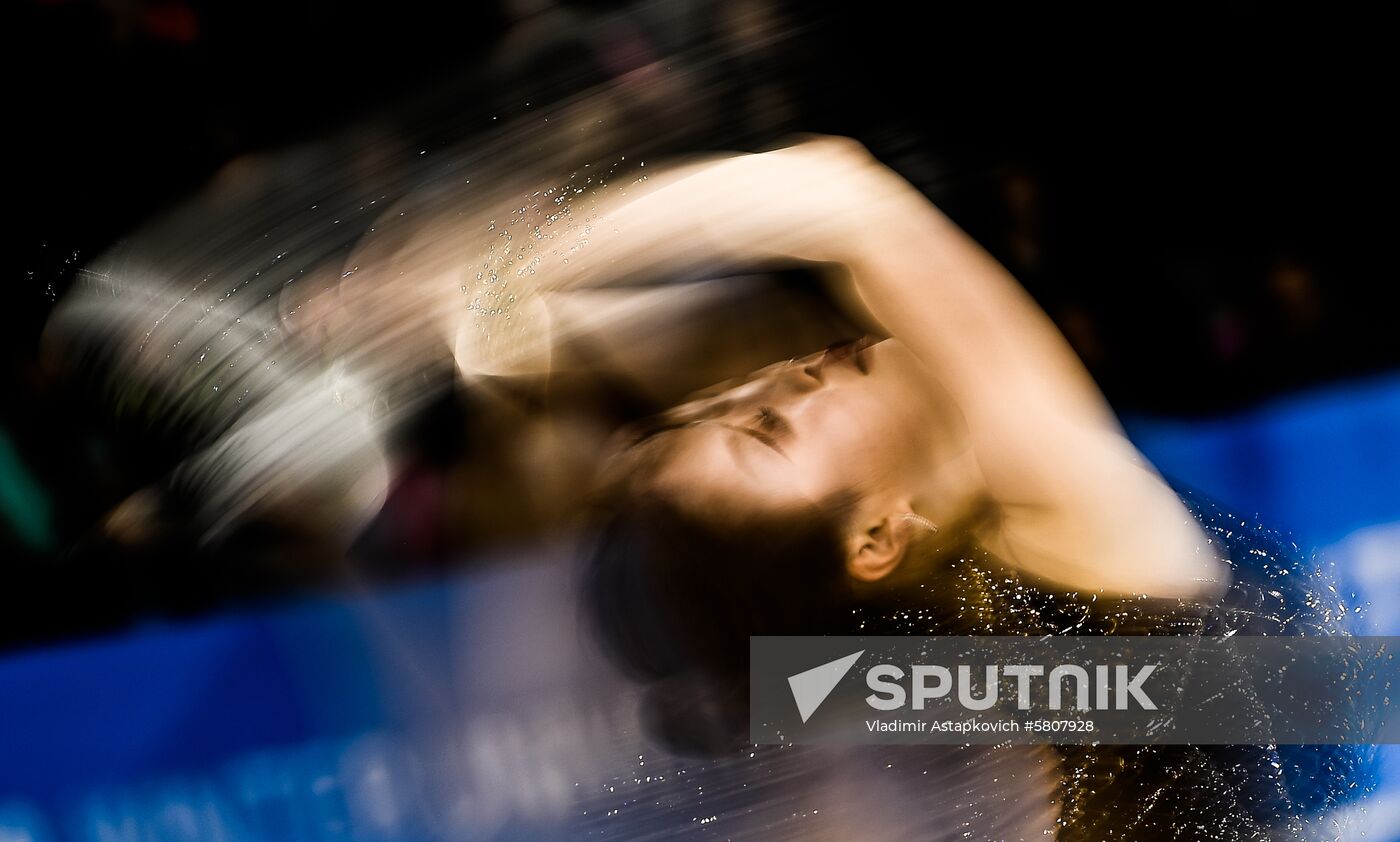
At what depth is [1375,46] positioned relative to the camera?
121 cm

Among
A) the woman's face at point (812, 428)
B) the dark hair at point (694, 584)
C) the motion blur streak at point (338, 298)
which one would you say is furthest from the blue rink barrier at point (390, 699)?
the woman's face at point (812, 428)

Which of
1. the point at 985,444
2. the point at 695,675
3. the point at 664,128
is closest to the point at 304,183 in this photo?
the point at 664,128

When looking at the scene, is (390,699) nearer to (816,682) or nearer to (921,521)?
(816,682)

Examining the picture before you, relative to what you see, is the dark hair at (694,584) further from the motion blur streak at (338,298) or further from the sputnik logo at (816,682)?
the motion blur streak at (338,298)

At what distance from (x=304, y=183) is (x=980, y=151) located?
0.98 m

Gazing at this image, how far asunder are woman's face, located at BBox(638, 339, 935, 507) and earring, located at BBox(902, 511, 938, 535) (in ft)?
0.16

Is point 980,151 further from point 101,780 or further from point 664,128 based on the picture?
point 101,780

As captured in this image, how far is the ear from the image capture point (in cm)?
120

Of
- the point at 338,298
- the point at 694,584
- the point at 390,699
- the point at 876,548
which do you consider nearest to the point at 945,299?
the point at 876,548

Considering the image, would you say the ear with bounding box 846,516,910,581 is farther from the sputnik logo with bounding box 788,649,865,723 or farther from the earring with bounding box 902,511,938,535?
the sputnik logo with bounding box 788,649,865,723

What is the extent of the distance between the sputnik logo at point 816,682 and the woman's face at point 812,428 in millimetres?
250

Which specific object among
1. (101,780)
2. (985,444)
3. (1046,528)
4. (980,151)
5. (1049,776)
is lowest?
(1049,776)

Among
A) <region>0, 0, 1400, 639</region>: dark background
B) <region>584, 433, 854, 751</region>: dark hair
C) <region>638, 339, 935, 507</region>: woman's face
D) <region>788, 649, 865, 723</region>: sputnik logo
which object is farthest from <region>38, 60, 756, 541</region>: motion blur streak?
<region>788, 649, 865, 723</region>: sputnik logo

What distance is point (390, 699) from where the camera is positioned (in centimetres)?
121
